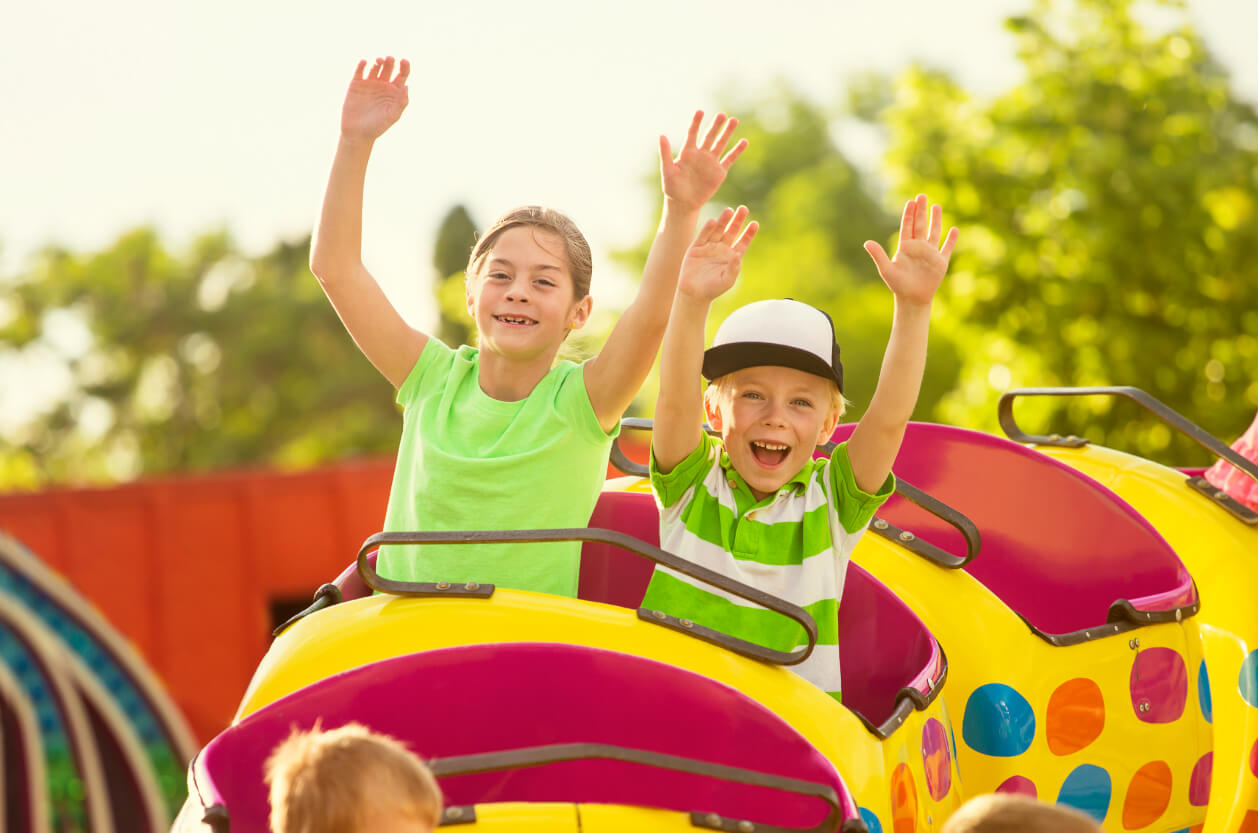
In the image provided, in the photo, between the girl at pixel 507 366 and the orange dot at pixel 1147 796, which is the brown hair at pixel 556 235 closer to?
the girl at pixel 507 366

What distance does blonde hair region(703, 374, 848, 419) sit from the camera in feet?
7.71

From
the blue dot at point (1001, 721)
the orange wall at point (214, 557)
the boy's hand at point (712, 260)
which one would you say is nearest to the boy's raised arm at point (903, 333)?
the boy's hand at point (712, 260)

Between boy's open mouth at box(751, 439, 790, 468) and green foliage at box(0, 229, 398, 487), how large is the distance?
25175 millimetres

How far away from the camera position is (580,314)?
2.63 metres

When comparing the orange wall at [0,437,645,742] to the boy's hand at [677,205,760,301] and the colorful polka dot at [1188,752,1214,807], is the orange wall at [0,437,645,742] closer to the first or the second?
the colorful polka dot at [1188,752,1214,807]

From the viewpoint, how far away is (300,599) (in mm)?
8688

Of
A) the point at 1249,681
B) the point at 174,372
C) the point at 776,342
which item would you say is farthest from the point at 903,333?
the point at 174,372

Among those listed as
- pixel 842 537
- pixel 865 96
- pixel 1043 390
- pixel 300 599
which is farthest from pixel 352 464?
pixel 865 96

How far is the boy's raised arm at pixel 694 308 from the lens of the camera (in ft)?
6.96

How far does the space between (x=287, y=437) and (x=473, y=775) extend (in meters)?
28.3

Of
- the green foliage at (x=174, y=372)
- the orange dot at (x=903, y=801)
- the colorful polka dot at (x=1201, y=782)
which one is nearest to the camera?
the orange dot at (x=903, y=801)

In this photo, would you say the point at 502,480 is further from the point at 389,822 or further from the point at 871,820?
the point at 389,822

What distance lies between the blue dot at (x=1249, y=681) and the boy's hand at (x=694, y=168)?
4.88 ft

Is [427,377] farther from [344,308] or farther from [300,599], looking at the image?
[300,599]
